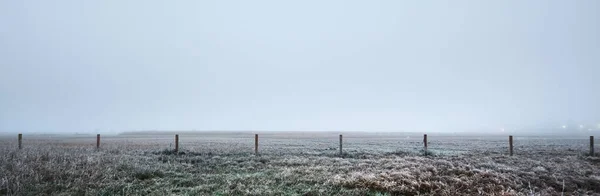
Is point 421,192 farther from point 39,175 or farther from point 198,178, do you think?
point 39,175

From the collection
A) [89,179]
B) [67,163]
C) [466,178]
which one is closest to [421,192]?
[466,178]

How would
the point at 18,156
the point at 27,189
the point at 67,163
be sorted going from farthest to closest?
the point at 18,156
the point at 67,163
the point at 27,189

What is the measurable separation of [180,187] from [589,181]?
A: 47.5 feet

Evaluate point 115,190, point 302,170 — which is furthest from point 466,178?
point 115,190

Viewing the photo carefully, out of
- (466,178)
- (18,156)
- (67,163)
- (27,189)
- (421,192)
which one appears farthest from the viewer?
(18,156)

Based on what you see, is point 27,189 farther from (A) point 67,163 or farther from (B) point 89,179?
(A) point 67,163

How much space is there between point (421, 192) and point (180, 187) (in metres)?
7.45

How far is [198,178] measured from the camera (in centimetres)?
1141

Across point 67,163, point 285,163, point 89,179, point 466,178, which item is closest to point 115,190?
point 89,179

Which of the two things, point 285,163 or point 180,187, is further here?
point 285,163

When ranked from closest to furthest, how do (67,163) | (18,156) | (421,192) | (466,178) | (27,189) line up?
1. (27,189)
2. (421,192)
3. (466,178)
4. (67,163)
5. (18,156)

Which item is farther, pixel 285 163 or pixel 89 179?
pixel 285 163

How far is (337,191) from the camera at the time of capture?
967 centimetres

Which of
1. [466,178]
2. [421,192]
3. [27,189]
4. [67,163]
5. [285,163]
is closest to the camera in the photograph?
[27,189]
